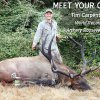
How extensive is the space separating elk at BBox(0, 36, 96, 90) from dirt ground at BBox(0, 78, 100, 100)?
0.78ft

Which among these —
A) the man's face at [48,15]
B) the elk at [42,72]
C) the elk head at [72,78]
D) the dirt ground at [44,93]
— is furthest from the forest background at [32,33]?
the dirt ground at [44,93]

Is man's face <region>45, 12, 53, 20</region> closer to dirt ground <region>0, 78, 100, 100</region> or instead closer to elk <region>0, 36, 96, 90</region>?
elk <region>0, 36, 96, 90</region>

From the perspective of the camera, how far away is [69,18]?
1302cm

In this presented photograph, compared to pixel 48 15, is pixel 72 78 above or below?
below

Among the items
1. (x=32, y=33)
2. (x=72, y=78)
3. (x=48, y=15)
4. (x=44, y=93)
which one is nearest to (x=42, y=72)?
(x=72, y=78)

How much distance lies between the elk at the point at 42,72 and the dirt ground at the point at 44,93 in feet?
0.78

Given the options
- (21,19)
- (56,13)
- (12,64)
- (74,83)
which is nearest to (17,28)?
(21,19)

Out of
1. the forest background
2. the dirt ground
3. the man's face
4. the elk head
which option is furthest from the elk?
the forest background

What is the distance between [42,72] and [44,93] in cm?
96

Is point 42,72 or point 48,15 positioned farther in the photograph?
point 48,15

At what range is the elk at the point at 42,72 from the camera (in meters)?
8.56

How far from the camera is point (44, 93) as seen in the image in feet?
26.4

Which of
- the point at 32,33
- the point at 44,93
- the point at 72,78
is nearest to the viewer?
the point at 44,93

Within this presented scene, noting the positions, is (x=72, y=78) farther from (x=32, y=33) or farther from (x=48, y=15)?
(x=32, y=33)
